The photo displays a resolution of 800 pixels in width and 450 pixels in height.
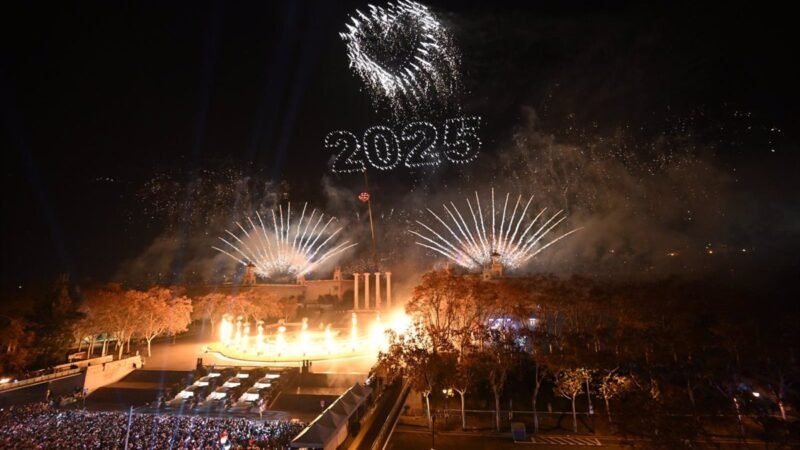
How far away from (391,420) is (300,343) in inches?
969

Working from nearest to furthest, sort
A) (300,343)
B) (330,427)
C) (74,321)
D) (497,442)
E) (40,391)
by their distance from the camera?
(330,427)
(497,442)
(40,391)
(74,321)
(300,343)

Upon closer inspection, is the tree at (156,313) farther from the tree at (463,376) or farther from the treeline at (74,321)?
the tree at (463,376)

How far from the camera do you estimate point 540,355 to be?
2839 centimetres

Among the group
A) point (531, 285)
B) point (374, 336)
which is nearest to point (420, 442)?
point (531, 285)

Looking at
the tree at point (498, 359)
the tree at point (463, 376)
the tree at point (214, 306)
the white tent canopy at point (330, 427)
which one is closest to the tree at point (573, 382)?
the tree at point (498, 359)

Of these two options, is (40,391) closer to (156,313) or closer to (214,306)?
(156,313)

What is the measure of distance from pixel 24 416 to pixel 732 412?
4311 cm

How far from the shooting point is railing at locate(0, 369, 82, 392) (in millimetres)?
29586

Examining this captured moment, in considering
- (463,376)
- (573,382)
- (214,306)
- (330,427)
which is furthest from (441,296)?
(214,306)

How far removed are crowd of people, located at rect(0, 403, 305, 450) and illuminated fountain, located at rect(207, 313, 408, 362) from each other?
1531 cm

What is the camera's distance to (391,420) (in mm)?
27141

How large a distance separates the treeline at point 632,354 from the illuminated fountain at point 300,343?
9786 mm

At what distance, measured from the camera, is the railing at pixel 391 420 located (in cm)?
2344

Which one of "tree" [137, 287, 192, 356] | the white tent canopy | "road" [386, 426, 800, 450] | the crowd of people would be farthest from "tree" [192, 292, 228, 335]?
the white tent canopy
